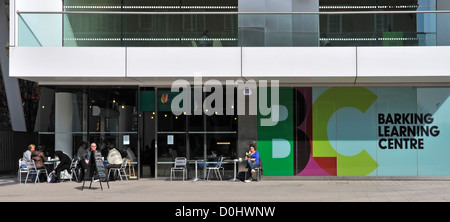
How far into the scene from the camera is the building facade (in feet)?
59.7

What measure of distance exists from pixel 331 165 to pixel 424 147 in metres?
3.24

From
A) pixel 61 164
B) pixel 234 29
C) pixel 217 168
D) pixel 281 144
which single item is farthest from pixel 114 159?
pixel 234 29

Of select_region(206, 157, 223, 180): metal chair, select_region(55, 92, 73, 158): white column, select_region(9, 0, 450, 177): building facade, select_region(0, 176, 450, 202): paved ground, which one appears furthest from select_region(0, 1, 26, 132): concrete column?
select_region(206, 157, 223, 180): metal chair

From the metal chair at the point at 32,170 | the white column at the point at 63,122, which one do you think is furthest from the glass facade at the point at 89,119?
the metal chair at the point at 32,170

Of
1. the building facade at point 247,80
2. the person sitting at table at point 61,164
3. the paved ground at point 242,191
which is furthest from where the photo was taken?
the person sitting at table at point 61,164

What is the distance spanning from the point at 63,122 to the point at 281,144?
25.5ft

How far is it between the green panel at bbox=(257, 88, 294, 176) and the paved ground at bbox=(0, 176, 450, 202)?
1.49 feet

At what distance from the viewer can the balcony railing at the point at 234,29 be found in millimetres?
18453

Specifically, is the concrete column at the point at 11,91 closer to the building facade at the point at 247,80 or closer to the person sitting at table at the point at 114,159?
the building facade at the point at 247,80

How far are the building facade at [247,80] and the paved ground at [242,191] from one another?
3.77 feet

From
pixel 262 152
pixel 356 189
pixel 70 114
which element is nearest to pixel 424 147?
pixel 356 189

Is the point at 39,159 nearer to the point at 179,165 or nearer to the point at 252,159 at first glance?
the point at 179,165

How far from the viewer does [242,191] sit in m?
16.9

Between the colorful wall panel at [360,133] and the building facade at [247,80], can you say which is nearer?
the building facade at [247,80]
